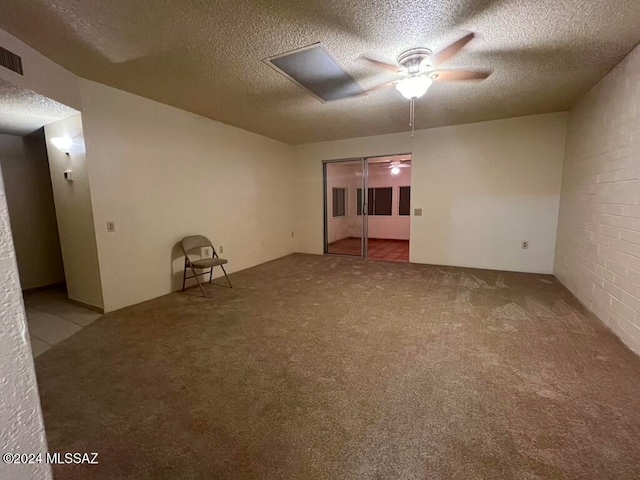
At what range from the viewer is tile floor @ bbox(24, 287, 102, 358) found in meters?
2.71

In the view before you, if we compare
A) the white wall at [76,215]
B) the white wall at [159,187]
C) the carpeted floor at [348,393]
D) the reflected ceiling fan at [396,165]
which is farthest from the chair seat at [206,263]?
the reflected ceiling fan at [396,165]

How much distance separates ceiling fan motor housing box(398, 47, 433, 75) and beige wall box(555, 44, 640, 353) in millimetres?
1761

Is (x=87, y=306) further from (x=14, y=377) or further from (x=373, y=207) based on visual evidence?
(x=373, y=207)

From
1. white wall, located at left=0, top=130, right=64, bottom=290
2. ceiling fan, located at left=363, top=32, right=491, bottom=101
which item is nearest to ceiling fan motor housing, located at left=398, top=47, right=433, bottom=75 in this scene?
ceiling fan, located at left=363, top=32, right=491, bottom=101

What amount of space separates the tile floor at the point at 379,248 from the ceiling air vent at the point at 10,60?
527cm

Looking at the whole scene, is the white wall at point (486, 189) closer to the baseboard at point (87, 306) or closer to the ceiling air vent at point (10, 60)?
the ceiling air vent at point (10, 60)

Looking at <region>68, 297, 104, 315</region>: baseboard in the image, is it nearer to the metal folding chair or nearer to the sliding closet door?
the metal folding chair

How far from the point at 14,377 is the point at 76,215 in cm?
365

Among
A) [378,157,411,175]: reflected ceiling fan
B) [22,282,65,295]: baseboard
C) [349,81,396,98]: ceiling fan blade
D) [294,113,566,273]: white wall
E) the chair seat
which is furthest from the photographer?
[378,157,411,175]: reflected ceiling fan

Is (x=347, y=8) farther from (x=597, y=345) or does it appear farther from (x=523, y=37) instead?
(x=597, y=345)

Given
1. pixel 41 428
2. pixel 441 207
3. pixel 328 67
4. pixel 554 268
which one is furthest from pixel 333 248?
pixel 41 428

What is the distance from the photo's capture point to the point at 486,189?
4.78m

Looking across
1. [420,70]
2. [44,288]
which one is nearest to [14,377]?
[420,70]

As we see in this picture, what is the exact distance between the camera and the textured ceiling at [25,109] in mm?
2436
